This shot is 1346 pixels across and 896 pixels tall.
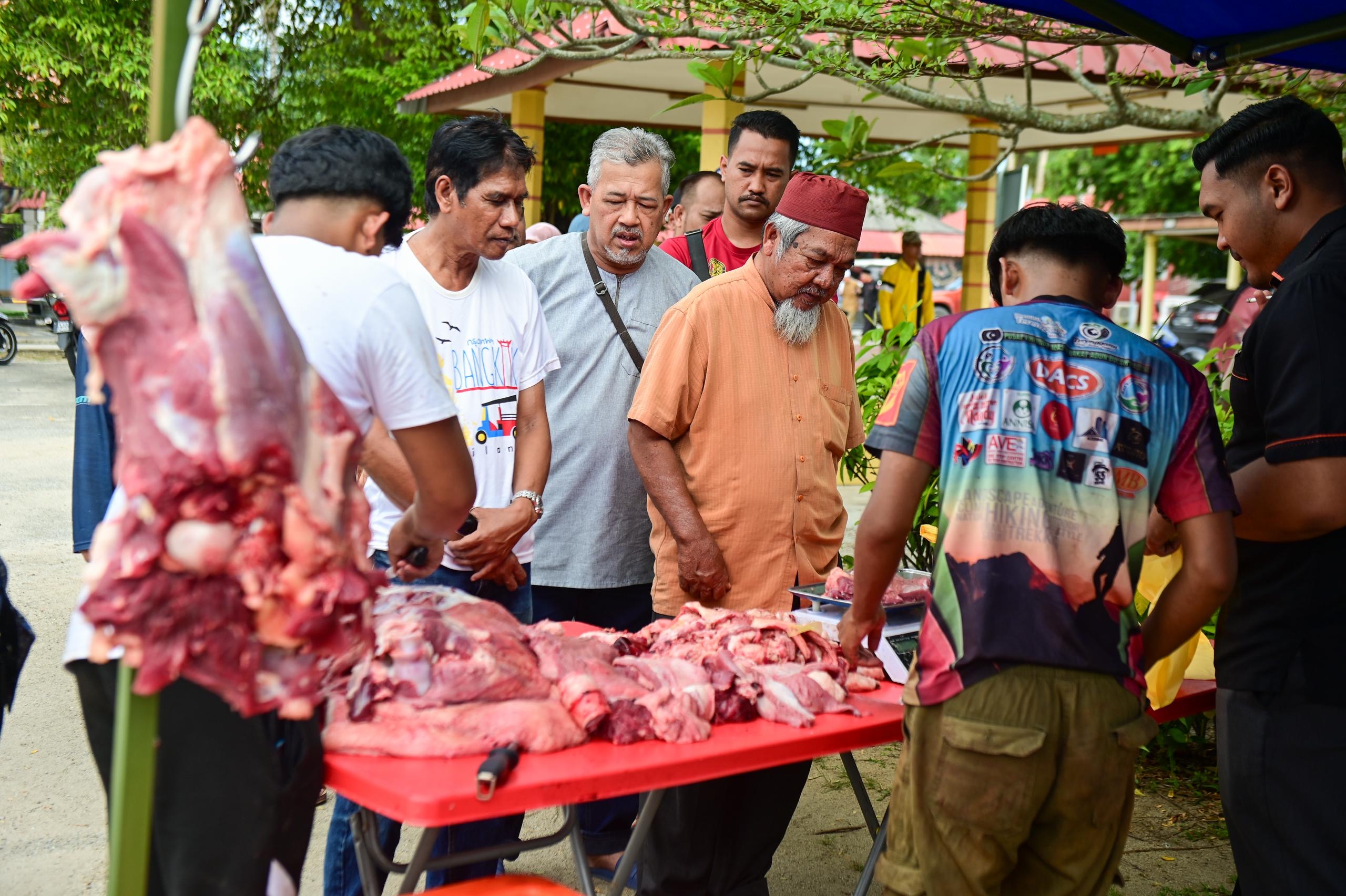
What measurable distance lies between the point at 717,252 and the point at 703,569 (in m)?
1.59

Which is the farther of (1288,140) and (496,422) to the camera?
(496,422)

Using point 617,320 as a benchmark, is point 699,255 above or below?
above

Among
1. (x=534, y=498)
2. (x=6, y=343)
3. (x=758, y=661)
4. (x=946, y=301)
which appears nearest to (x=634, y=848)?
(x=758, y=661)

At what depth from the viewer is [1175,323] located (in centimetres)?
2306

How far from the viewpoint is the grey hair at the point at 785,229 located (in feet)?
11.4

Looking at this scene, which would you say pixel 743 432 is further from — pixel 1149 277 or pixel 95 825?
pixel 1149 277

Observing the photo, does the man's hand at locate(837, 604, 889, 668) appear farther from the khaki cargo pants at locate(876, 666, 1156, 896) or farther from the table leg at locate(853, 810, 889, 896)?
the table leg at locate(853, 810, 889, 896)

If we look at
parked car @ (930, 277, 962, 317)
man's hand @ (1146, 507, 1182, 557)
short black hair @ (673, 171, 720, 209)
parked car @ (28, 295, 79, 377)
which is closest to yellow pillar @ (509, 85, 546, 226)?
parked car @ (28, 295, 79, 377)

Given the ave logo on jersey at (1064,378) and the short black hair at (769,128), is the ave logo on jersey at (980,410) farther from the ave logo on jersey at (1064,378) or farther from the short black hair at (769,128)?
the short black hair at (769,128)

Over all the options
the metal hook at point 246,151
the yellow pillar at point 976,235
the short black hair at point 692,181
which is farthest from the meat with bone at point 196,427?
the yellow pillar at point 976,235

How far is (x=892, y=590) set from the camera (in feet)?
11.2

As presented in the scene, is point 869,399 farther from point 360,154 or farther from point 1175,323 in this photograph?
point 1175,323

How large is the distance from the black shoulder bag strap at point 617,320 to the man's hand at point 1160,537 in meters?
1.69

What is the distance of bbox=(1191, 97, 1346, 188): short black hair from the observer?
266cm
